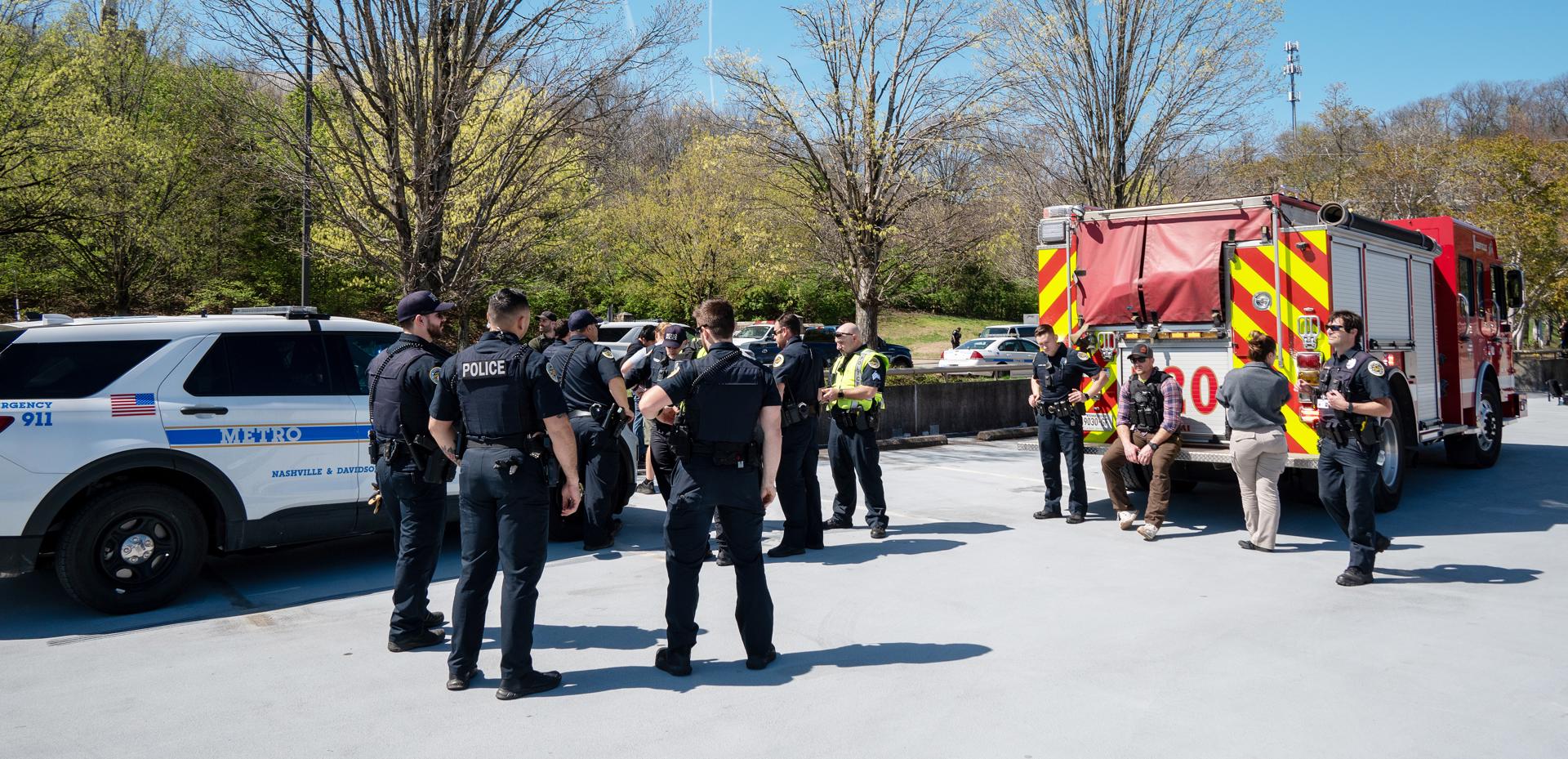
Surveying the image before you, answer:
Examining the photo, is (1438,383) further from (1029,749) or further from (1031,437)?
(1029,749)

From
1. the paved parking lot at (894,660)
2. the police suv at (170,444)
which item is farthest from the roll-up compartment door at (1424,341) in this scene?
the police suv at (170,444)

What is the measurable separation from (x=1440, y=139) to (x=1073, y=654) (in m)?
35.6

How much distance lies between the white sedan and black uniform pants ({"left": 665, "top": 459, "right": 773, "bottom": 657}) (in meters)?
26.6

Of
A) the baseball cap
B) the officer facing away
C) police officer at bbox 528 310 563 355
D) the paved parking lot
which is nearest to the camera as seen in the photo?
the paved parking lot

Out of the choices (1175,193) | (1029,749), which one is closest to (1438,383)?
(1029,749)

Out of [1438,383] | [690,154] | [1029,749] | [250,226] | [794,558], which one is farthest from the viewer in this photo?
[690,154]

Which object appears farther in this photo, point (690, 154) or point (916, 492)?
point (690, 154)

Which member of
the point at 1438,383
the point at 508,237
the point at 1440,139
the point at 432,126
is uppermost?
the point at 1440,139

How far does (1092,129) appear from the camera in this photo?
18.0m

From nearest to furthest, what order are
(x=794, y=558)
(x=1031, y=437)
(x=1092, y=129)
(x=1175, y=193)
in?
1. (x=794, y=558)
2. (x=1031, y=437)
3. (x=1092, y=129)
4. (x=1175, y=193)

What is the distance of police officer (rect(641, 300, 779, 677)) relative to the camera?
4785mm

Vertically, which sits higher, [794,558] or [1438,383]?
[1438,383]

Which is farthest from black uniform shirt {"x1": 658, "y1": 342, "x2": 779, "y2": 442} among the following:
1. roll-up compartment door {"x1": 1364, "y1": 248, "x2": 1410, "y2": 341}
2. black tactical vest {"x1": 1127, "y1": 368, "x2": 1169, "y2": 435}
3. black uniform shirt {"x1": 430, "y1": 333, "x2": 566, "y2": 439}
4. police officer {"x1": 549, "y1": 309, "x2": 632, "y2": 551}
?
roll-up compartment door {"x1": 1364, "y1": 248, "x2": 1410, "y2": 341}

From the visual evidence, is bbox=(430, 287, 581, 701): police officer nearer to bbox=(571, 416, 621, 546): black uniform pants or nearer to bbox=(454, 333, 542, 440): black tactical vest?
bbox=(454, 333, 542, 440): black tactical vest
